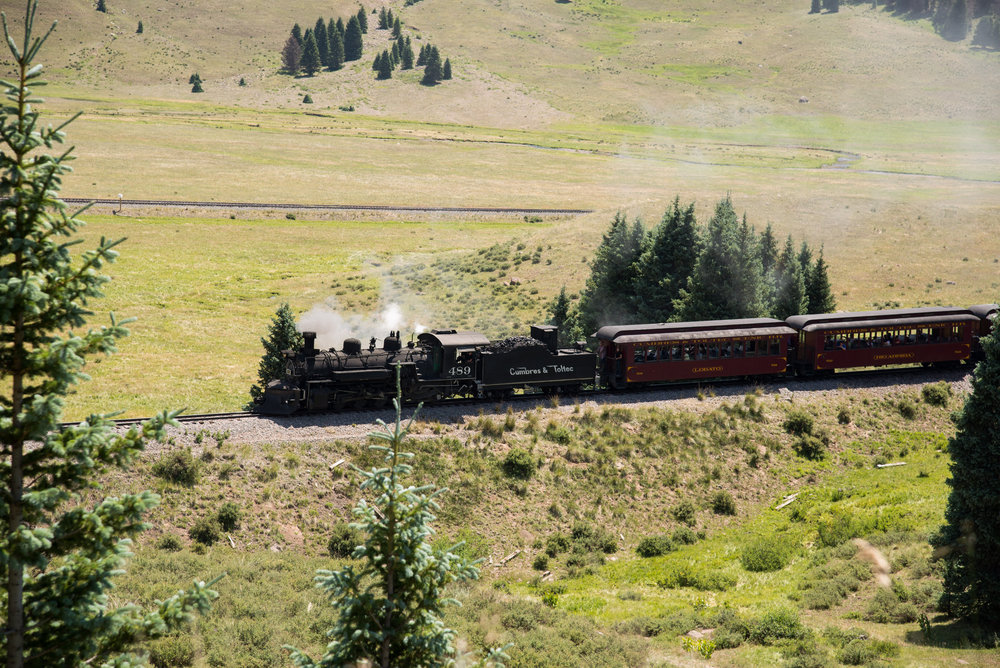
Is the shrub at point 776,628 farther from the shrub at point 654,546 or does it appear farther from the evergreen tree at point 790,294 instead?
the evergreen tree at point 790,294

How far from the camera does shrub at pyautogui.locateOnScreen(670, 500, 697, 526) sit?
31.8 m

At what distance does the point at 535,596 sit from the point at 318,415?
11825mm

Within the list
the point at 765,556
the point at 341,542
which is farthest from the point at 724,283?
the point at 341,542

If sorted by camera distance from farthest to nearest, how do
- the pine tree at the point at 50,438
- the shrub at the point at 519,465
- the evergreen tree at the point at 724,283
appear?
the evergreen tree at the point at 724,283, the shrub at the point at 519,465, the pine tree at the point at 50,438

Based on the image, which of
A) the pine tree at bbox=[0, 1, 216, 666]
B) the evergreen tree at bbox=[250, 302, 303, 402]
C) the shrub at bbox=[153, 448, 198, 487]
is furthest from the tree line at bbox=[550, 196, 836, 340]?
the pine tree at bbox=[0, 1, 216, 666]

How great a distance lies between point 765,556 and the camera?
27359mm

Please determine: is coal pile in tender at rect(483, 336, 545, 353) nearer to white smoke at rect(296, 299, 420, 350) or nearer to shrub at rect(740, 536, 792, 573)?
white smoke at rect(296, 299, 420, 350)

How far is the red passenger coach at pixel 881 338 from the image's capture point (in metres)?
41.9

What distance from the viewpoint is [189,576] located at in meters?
22.1

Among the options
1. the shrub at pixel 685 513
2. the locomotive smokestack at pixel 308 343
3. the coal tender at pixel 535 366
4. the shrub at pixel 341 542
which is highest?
the locomotive smokestack at pixel 308 343

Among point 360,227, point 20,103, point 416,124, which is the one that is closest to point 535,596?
point 20,103

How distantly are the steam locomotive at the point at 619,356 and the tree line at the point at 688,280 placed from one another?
6.56 m

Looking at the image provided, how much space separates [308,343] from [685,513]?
15.5 metres

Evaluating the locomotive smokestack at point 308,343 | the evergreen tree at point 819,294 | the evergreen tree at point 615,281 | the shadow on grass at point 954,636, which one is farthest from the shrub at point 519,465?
the evergreen tree at point 819,294
